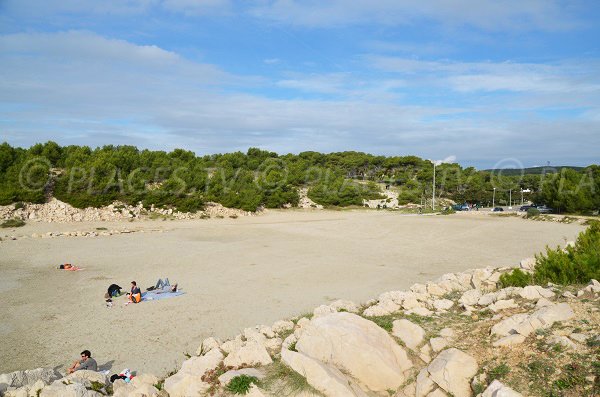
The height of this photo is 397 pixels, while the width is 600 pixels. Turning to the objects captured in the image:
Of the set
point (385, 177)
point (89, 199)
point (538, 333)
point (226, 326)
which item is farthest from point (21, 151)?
point (385, 177)

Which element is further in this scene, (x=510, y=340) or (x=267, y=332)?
(x=267, y=332)

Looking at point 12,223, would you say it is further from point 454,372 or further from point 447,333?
point 454,372

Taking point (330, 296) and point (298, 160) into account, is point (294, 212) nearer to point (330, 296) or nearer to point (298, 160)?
point (298, 160)

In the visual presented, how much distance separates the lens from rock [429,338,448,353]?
213 inches

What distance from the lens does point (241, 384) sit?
4.83 metres

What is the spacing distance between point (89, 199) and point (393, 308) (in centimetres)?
3205

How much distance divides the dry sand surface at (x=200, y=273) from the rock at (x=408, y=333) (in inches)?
173

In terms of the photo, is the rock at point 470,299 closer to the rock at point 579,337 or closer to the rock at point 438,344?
the rock at point 438,344

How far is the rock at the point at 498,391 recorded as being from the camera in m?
4.10

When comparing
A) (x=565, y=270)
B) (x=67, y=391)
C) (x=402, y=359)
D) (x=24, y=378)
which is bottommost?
(x=24, y=378)

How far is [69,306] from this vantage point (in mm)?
11859

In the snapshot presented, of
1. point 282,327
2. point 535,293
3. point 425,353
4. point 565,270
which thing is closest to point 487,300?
point 535,293

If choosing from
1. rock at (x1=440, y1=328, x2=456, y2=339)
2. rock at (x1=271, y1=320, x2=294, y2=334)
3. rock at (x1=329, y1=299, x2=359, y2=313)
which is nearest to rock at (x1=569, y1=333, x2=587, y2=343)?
rock at (x1=440, y1=328, x2=456, y2=339)

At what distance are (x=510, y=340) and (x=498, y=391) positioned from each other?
122 cm
